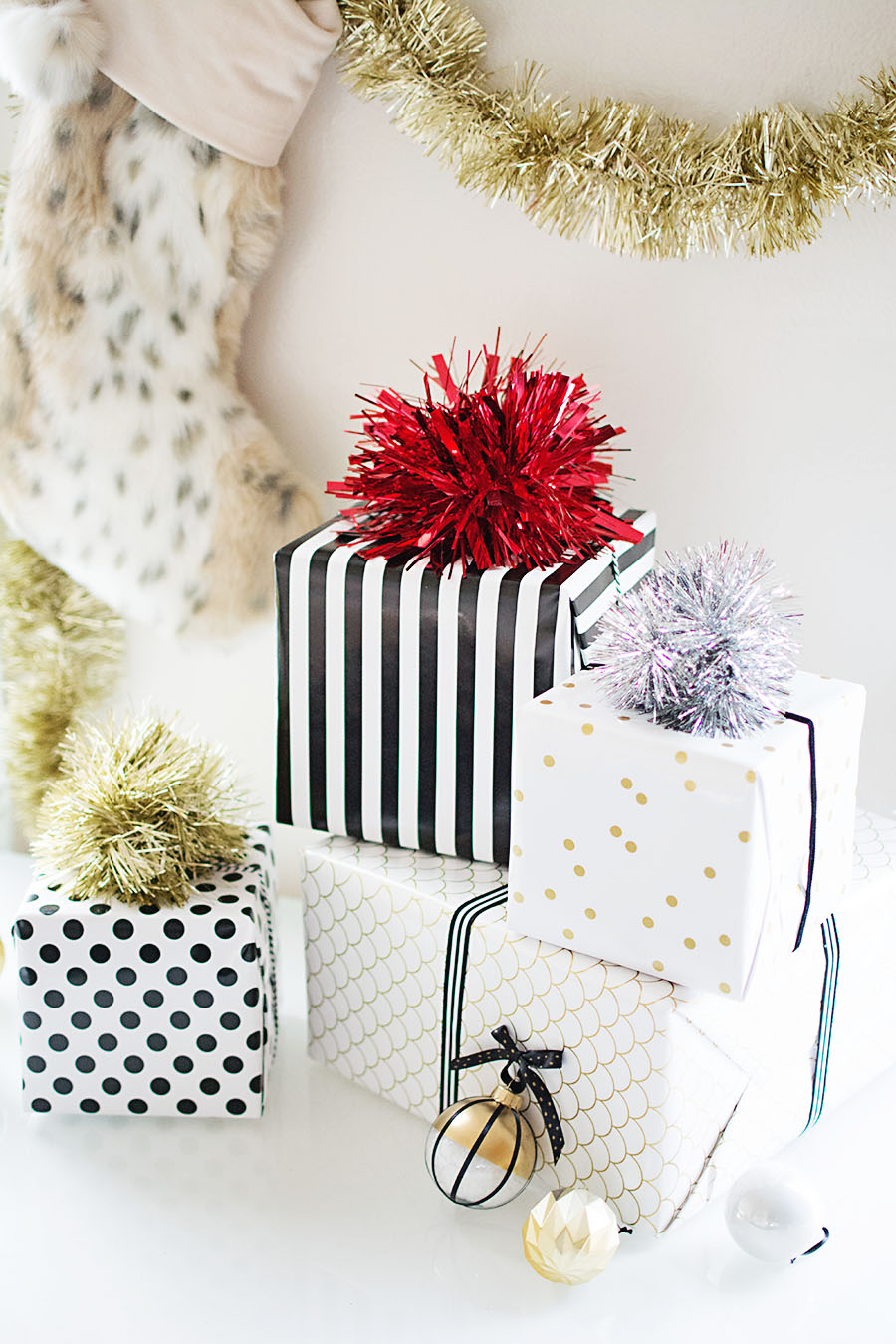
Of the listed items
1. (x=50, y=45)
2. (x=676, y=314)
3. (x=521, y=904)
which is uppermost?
(x=50, y=45)

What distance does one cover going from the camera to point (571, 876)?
36.7 inches

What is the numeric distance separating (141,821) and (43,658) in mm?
498

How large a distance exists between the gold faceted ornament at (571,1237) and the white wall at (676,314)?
56 centimetres

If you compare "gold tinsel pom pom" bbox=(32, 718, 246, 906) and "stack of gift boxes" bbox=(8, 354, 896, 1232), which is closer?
"stack of gift boxes" bbox=(8, 354, 896, 1232)

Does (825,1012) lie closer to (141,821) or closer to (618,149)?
(141,821)

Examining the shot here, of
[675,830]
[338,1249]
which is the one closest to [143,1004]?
[338,1249]

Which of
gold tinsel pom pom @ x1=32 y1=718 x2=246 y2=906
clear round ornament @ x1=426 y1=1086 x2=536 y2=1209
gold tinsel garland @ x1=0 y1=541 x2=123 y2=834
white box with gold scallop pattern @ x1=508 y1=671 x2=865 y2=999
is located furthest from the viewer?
gold tinsel garland @ x1=0 y1=541 x2=123 y2=834

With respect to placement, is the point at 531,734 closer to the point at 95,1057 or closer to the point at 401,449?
the point at 401,449

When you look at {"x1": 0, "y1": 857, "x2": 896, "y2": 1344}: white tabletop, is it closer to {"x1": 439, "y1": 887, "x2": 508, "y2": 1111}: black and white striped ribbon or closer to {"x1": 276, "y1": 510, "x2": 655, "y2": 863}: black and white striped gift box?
{"x1": 439, "y1": 887, "x2": 508, "y2": 1111}: black and white striped ribbon

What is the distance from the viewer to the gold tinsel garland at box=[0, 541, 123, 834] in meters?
1.48

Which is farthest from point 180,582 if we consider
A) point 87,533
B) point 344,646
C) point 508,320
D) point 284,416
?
point 508,320

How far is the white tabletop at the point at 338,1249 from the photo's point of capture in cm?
90

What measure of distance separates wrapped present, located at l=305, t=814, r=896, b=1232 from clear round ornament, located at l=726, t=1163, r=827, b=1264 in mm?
Answer: 50

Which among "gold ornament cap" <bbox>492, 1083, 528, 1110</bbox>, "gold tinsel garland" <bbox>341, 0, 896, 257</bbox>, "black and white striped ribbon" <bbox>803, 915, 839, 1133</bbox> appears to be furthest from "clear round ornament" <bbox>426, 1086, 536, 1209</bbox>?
"gold tinsel garland" <bbox>341, 0, 896, 257</bbox>
